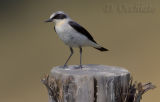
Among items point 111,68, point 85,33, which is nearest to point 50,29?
point 85,33

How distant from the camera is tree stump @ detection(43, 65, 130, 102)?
4184mm

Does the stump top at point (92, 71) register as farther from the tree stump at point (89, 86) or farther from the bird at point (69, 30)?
the bird at point (69, 30)

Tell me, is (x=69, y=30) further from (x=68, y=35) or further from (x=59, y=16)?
(x=59, y=16)

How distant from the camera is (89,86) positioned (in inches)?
165

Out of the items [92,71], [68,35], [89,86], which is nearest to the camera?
[89,86]

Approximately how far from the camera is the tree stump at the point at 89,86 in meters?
4.18

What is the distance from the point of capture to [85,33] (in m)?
5.29

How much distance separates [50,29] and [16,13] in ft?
2.77

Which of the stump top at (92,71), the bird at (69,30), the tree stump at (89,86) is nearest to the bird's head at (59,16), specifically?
the bird at (69,30)

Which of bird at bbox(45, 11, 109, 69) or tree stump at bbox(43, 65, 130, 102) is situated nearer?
tree stump at bbox(43, 65, 130, 102)

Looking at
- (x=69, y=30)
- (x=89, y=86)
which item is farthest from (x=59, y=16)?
(x=89, y=86)

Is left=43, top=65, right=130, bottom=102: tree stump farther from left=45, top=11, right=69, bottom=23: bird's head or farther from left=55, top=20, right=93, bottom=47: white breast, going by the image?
left=45, top=11, right=69, bottom=23: bird's head

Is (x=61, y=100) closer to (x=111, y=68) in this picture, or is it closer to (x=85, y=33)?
(x=111, y=68)

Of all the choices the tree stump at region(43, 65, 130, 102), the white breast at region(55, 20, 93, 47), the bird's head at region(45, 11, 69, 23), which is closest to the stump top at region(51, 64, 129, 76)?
the tree stump at region(43, 65, 130, 102)
